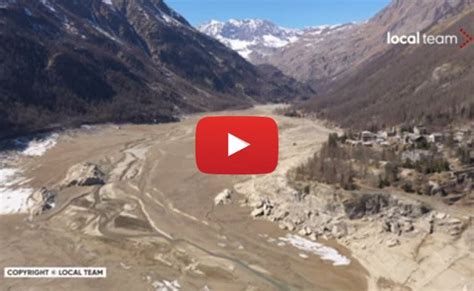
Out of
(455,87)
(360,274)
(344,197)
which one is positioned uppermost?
(455,87)

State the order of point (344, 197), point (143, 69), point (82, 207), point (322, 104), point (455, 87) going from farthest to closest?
point (143, 69)
point (322, 104)
point (455, 87)
point (82, 207)
point (344, 197)

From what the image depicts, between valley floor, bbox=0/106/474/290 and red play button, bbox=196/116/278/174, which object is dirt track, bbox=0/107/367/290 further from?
red play button, bbox=196/116/278/174

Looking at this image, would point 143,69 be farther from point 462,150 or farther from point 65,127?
point 462,150

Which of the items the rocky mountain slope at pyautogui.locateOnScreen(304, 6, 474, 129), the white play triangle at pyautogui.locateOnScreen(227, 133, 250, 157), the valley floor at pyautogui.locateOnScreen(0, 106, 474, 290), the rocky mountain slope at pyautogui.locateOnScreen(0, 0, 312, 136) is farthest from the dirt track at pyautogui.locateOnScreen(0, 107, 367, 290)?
the rocky mountain slope at pyautogui.locateOnScreen(0, 0, 312, 136)

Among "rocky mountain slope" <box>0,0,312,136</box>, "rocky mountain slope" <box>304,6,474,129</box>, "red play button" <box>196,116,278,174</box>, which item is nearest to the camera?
"red play button" <box>196,116,278,174</box>

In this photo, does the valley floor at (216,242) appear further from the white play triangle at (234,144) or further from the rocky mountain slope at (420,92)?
the rocky mountain slope at (420,92)

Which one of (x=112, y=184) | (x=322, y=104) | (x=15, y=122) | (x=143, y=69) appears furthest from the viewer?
(x=143, y=69)

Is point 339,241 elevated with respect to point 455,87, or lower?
lower

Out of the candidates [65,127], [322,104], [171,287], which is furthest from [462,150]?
[322,104]

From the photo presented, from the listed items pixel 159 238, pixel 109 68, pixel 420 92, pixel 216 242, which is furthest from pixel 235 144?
pixel 109 68
